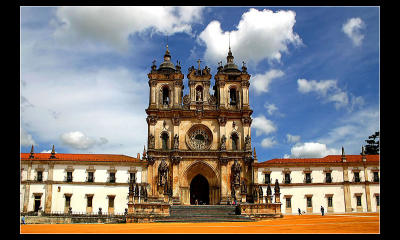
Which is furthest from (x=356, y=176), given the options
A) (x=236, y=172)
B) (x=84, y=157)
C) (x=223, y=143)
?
(x=84, y=157)

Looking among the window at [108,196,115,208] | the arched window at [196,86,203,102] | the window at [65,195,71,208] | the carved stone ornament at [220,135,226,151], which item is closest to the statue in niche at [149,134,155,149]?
the window at [108,196,115,208]

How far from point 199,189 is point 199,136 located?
6.37 metres

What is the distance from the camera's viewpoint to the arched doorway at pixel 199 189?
4062cm

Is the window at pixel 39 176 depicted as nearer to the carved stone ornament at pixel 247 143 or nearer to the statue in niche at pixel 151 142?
the statue in niche at pixel 151 142

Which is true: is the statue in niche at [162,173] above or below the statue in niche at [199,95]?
below

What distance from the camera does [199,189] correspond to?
134 ft

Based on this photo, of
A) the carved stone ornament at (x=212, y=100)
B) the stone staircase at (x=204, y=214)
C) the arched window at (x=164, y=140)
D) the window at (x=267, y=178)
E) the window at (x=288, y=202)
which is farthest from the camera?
the carved stone ornament at (x=212, y=100)

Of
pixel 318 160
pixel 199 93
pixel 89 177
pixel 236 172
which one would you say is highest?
pixel 199 93

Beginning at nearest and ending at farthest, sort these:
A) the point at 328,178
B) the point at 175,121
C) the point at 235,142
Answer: the point at 175,121 → the point at 328,178 → the point at 235,142

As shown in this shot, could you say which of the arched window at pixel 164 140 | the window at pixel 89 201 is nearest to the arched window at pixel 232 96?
the arched window at pixel 164 140

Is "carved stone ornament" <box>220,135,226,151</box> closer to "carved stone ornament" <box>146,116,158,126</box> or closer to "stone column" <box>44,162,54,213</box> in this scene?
"carved stone ornament" <box>146,116,158,126</box>

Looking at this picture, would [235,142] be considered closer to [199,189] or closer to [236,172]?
[236,172]

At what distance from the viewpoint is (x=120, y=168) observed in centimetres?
3944

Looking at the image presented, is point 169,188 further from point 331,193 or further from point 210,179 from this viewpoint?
point 331,193
